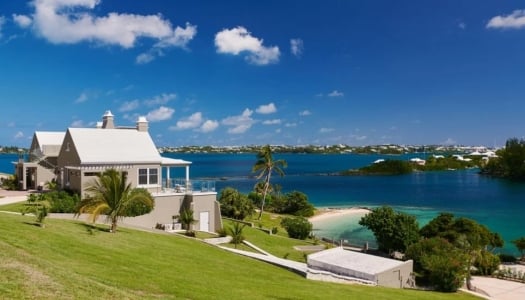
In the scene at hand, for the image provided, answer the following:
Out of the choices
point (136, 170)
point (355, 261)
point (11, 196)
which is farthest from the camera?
point (11, 196)

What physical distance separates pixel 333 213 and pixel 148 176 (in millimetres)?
38966

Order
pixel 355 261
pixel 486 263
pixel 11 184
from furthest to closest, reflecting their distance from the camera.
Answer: pixel 11 184, pixel 486 263, pixel 355 261

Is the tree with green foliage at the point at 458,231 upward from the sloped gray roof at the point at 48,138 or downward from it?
downward

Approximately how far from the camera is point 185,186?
29906mm

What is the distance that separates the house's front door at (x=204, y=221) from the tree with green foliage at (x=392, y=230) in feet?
45.5

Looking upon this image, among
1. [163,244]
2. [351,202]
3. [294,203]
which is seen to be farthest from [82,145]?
[351,202]

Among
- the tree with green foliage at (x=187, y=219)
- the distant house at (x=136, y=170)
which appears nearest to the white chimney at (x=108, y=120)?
the distant house at (x=136, y=170)

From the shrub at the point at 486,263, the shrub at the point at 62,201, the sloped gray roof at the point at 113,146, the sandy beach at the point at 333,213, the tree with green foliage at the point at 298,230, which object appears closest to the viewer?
the shrub at the point at 62,201

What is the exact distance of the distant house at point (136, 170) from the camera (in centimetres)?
2795

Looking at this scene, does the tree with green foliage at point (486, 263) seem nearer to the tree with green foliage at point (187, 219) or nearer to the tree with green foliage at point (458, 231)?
the tree with green foliage at point (458, 231)

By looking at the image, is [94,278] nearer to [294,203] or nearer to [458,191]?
[294,203]

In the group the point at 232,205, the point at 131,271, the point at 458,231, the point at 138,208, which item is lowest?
the point at 458,231

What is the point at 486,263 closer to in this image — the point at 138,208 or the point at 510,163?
the point at 138,208

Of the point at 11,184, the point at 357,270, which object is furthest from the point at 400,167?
the point at 357,270
